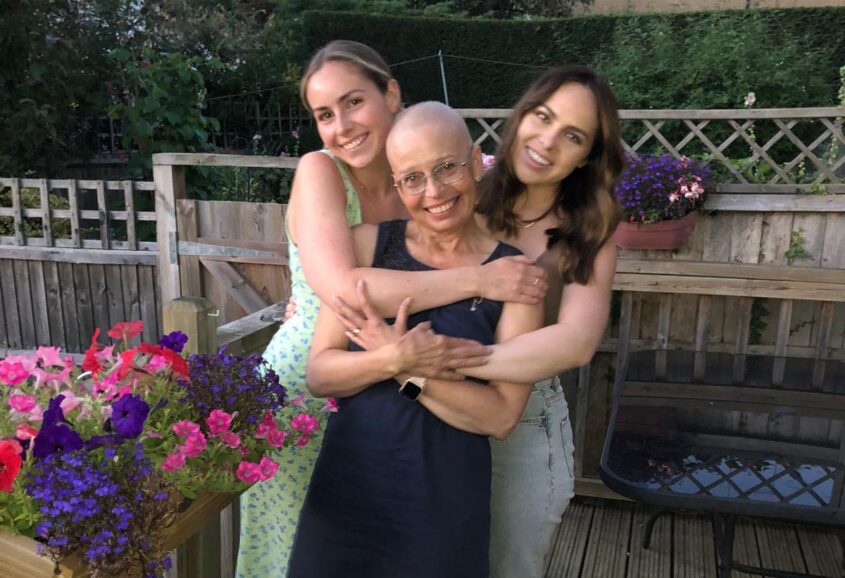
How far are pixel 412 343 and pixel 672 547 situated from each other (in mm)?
2279

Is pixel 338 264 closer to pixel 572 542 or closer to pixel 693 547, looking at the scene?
pixel 572 542

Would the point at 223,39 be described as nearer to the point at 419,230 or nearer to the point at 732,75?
the point at 732,75

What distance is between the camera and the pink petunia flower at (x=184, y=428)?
87 cm

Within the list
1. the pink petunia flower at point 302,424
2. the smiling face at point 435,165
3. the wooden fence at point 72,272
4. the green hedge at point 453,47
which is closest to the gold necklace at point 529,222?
the smiling face at point 435,165

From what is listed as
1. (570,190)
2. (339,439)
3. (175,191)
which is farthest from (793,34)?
(339,439)

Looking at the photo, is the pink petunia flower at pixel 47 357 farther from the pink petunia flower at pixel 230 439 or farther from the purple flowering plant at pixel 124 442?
the pink petunia flower at pixel 230 439

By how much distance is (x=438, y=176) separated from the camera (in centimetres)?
104

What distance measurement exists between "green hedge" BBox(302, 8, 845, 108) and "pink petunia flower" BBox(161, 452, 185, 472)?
6.68 metres

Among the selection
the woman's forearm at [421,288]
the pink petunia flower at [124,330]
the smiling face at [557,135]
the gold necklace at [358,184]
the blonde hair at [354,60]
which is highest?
the blonde hair at [354,60]

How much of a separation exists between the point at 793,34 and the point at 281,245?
7594 mm

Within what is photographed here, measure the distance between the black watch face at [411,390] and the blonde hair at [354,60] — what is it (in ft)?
1.83

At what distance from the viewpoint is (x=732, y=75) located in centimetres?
665

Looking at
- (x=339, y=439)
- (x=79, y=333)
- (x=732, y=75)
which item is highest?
(x=732, y=75)

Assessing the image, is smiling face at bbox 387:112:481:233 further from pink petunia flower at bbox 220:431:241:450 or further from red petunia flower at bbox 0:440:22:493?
red petunia flower at bbox 0:440:22:493
